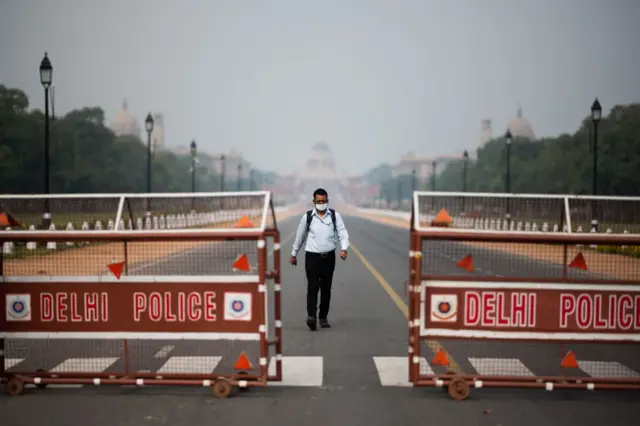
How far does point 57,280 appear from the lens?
8.54 m

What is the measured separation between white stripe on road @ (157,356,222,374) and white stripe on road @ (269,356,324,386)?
0.64m

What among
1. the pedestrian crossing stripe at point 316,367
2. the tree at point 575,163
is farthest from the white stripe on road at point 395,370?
the tree at point 575,163

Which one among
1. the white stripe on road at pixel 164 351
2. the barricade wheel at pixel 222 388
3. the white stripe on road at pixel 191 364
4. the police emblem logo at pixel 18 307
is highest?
the police emblem logo at pixel 18 307

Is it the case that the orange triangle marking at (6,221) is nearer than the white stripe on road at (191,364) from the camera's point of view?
No

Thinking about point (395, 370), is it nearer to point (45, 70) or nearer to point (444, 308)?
point (444, 308)

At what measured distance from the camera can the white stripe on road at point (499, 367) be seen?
9.24 m

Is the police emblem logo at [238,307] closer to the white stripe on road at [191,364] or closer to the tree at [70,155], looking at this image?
the white stripe on road at [191,364]

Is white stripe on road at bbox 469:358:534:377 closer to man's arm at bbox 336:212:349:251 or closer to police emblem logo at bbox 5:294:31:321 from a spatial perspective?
man's arm at bbox 336:212:349:251

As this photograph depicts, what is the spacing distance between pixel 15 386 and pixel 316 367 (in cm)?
311

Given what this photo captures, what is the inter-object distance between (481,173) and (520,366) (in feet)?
369

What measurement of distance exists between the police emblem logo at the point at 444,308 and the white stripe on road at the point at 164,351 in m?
3.54

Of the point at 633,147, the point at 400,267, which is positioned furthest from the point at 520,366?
the point at 633,147

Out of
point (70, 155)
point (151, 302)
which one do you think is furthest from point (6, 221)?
point (70, 155)

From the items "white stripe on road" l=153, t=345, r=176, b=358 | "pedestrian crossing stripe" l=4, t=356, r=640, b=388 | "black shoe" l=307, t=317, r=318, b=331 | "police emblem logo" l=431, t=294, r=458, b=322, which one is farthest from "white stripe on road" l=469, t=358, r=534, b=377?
"white stripe on road" l=153, t=345, r=176, b=358
